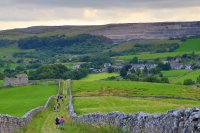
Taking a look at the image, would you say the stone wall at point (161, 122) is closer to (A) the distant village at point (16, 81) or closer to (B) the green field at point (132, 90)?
(B) the green field at point (132, 90)

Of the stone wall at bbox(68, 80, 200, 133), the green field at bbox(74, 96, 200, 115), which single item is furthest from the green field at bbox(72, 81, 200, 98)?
the stone wall at bbox(68, 80, 200, 133)

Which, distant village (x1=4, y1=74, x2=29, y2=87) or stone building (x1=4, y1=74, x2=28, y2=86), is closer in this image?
distant village (x1=4, y1=74, x2=29, y2=87)

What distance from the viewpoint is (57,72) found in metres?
177

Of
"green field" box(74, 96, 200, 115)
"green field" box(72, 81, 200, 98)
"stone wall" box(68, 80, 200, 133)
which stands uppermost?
"stone wall" box(68, 80, 200, 133)

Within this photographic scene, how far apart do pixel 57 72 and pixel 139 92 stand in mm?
79854

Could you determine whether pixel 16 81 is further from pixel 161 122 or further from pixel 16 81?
pixel 161 122

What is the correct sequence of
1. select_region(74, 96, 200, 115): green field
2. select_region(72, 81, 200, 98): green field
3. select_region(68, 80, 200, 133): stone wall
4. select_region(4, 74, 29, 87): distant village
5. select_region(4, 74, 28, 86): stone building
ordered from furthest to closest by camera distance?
select_region(4, 74, 28, 86): stone building
select_region(4, 74, 29, 87): distant village
select_region(72, 81, 200, 98): green field
select_region(74, 96, 200, 115): green field
select_region(68, 80, 200, 133): stone wall

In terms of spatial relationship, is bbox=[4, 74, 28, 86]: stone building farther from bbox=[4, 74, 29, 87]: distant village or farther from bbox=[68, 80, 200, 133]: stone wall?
bbox=[68, 80, 200, 133]: stone wall

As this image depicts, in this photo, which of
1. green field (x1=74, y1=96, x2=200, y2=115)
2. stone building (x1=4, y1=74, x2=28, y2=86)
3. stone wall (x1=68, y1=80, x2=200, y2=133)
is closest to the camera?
stone wall (x1=68, y1=80, x2=200, y2=133)

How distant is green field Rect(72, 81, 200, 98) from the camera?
96875 mm

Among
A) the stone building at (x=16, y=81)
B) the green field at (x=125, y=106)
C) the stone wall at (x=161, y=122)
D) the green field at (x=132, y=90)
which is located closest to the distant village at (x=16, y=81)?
the stone building at (x=16, y=81)

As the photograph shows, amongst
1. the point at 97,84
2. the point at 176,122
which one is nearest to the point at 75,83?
the point at 97,84

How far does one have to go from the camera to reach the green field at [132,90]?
318ft

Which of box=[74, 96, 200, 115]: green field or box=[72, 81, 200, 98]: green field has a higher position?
box=[74, 96, 200, 115]: green field
